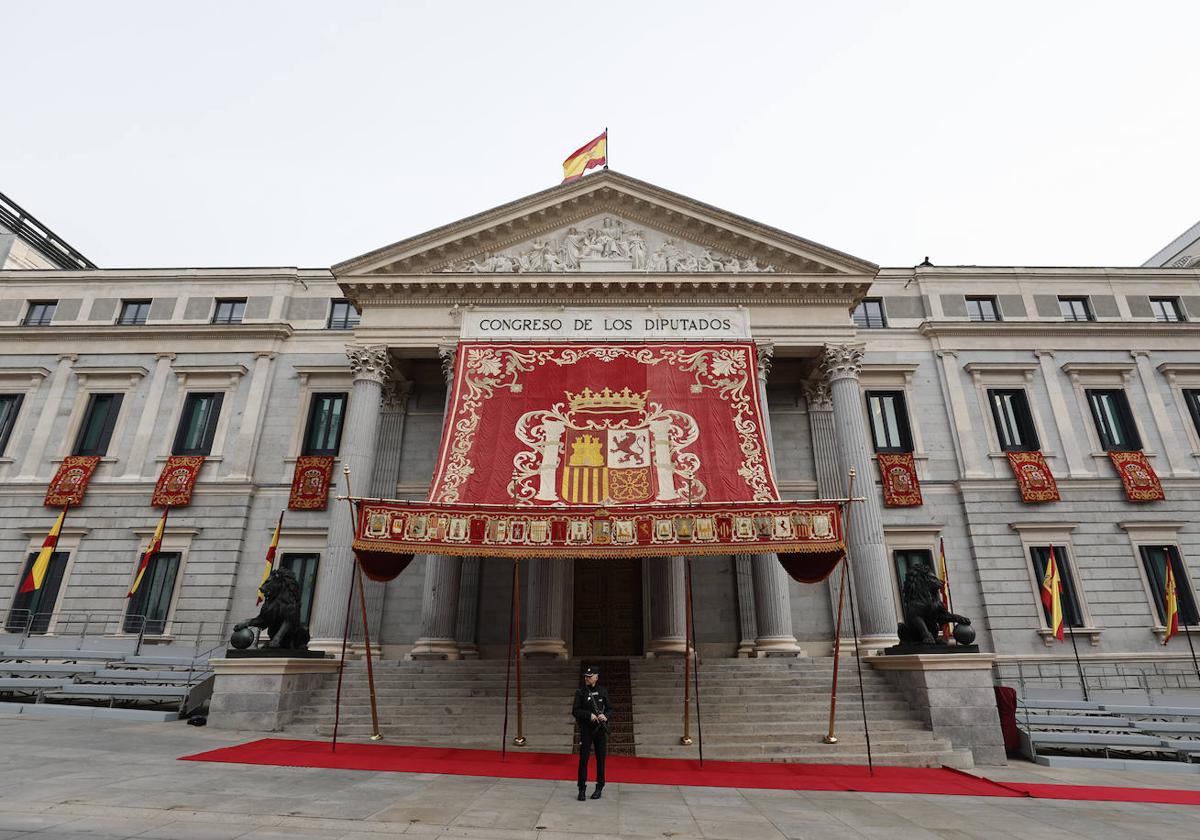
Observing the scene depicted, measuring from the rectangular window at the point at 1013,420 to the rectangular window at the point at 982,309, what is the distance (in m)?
3.25

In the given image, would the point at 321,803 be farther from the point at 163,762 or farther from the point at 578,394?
the point at 578,394

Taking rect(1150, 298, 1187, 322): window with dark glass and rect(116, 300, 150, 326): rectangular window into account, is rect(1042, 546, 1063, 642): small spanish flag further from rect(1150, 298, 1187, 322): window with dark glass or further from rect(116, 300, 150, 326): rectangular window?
rect(116, 300, 150, 326): rectangular window

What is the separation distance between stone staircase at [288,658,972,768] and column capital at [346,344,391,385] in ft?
29.6

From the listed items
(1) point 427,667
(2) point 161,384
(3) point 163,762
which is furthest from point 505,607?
(2) point 161,384

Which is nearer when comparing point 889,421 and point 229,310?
point 889,421

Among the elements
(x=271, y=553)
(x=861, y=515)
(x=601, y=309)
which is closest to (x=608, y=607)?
(x=861, y=515)

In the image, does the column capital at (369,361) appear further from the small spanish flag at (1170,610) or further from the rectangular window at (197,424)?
the small spanish flag at (1170,610)

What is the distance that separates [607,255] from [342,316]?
1166 centimetres

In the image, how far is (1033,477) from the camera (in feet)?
73.7

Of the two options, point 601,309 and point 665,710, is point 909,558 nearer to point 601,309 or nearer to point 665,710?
point 665,710

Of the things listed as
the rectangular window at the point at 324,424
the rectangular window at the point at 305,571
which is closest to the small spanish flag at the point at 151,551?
the rectangular window at the point at 305,571

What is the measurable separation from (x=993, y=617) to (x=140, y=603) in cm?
2874

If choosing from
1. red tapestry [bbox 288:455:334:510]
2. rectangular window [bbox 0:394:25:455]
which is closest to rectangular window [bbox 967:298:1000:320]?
red tapestry [bbox 288:455:334:510]

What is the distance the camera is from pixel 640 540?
12875mm
